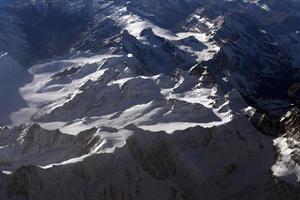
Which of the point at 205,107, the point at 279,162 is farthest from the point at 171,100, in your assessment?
the point at 279,162

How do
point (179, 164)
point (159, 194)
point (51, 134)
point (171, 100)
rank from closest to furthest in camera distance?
point (159, 194) → point (179, 164) → point (51, 134) → point (171, 100)

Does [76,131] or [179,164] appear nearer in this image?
[179,164]

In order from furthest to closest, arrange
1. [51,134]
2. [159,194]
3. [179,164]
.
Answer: [51,134], [179,164], [159,194]

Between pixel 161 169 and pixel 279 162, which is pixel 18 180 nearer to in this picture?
pixel 161 169

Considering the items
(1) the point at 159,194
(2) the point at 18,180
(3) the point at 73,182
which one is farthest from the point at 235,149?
(2) the point at 18,180

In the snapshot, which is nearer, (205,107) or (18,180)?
(18,180)

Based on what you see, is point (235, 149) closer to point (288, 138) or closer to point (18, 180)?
point (288, 138)

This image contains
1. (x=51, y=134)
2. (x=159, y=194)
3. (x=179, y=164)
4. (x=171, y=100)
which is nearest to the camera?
(x=159, y=194)

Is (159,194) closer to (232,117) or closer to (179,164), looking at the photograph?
(179,164)

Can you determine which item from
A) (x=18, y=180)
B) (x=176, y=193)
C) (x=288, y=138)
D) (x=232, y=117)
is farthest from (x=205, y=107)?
(x=18, y=180)
